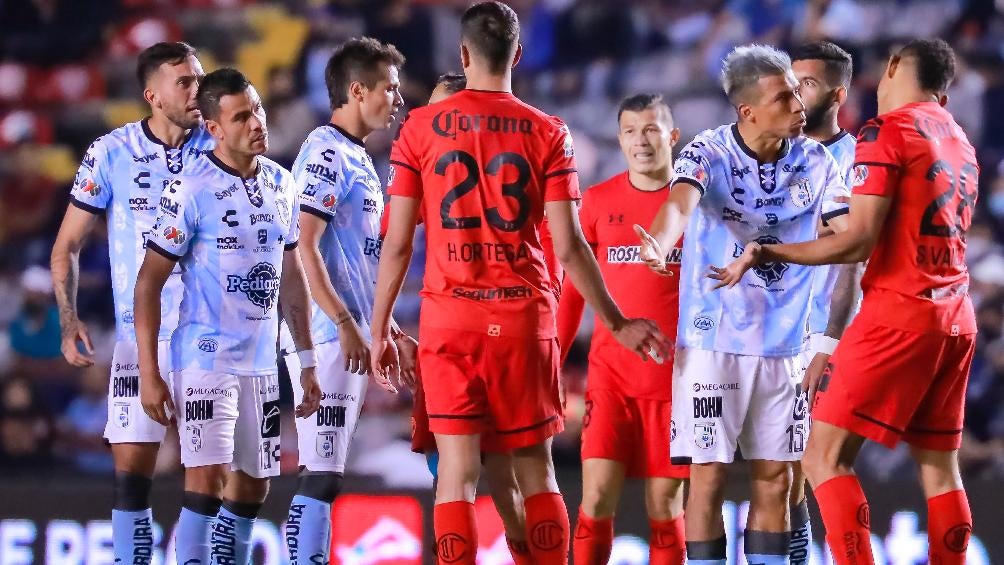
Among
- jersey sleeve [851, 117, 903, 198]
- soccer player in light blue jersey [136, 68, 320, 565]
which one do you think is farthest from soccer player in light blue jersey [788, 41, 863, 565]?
soccer player in light blue jersey [136, 68, 320, 565]

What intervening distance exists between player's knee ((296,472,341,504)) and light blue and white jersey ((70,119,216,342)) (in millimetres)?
930

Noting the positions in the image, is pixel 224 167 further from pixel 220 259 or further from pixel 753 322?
pixel 753 322

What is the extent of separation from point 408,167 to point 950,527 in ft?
7.67

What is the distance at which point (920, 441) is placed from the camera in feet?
17.6

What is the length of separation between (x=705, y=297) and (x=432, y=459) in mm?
1433

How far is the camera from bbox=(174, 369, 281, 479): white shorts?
550 cm

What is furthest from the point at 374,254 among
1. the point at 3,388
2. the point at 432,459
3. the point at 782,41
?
the point at 782,41

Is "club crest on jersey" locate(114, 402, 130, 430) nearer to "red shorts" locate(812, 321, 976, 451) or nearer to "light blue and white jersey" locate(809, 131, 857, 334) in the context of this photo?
"red shorts" locate(812, 321, 976, 451)

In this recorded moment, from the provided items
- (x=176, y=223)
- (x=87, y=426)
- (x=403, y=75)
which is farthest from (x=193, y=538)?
(x=403, y=75)

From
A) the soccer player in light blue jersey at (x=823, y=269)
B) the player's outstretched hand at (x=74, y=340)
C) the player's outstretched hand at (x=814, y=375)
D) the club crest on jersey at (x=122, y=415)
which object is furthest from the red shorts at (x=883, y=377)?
the player's outstretched hand at (x=74, y=340)

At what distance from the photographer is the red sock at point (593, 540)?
584 cm

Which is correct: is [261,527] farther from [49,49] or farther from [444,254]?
[49,49]

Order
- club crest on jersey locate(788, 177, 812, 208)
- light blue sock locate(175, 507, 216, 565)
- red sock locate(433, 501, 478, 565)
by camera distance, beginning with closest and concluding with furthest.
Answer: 1. red sock locate(433, 501, 478, 565)
2. club crest on jersey locate(788, 177, 812, 208)
3. light blue sock locate(175, 507, 216, 565)

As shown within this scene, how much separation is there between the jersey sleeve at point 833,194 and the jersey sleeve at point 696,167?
480 millimetres
